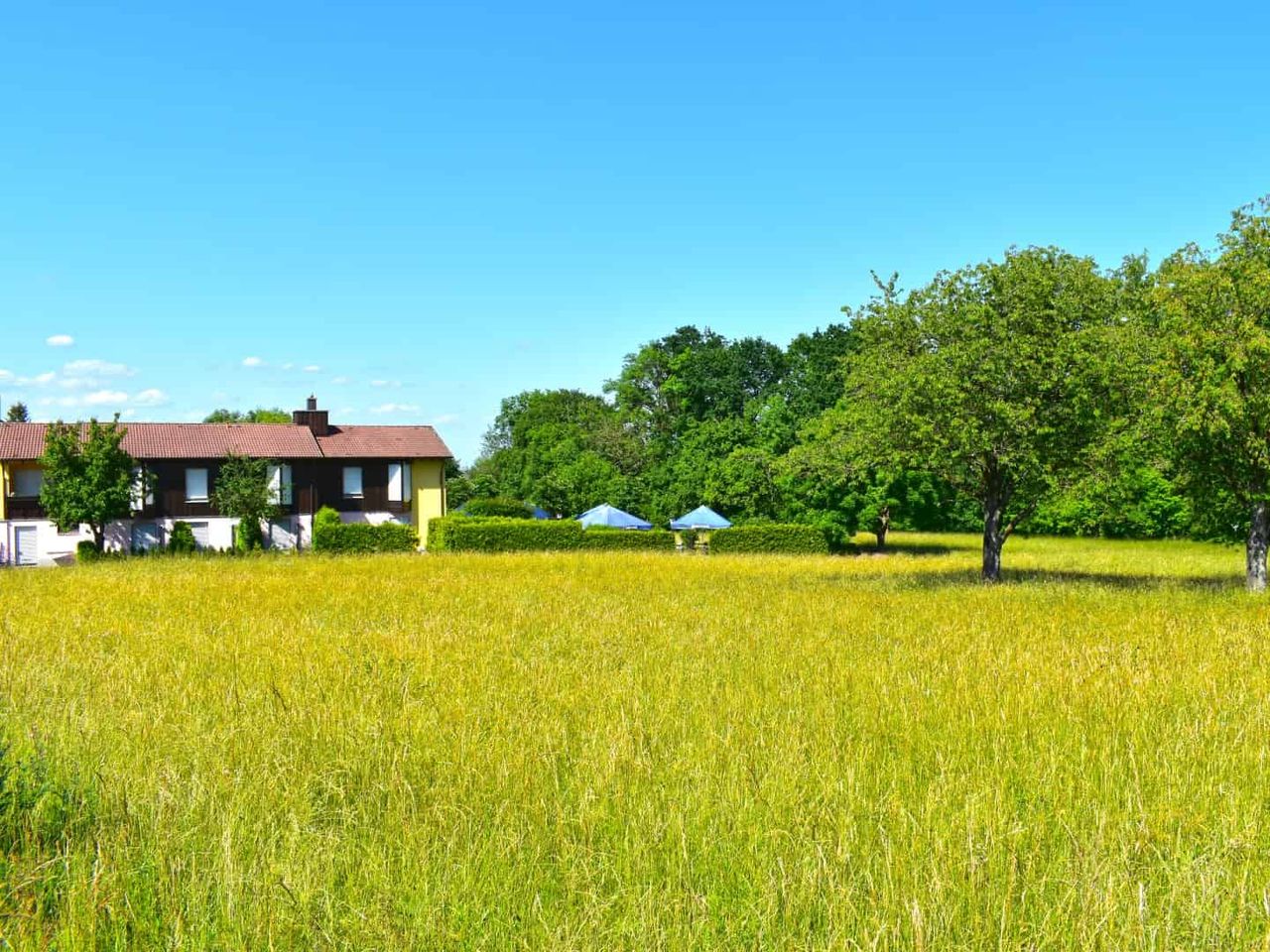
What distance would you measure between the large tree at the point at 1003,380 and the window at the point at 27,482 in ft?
142

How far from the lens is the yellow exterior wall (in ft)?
169

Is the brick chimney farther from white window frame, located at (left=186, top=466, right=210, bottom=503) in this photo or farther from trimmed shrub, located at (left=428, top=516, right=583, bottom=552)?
trimmed shrub, located at (left=428, top=516, right=583, bottom=552)

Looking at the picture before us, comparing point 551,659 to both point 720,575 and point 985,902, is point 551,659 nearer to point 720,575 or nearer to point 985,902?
point 985,902

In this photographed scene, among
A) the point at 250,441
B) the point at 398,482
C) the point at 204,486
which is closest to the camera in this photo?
the point at 204,486

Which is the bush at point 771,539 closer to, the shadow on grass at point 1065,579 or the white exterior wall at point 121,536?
the shadow on grass at point 1065,579

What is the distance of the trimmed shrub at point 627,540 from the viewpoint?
40.1 meters

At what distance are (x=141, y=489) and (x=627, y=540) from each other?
81.3 ft

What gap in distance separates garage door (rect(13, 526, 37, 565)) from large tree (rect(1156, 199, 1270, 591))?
4928 cm

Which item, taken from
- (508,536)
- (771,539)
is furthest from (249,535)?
(771,539)

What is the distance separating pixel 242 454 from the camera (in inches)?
1837

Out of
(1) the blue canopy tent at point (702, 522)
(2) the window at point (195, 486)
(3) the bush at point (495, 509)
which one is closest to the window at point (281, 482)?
(2) the window at point (195, 486)

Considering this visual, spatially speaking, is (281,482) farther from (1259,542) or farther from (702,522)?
(1259,542)

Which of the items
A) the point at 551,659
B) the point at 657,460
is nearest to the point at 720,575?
the point at 551,659

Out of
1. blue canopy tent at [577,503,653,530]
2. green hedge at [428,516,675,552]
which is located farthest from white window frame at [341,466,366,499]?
blue canopy tent at [577,503,653,530]
